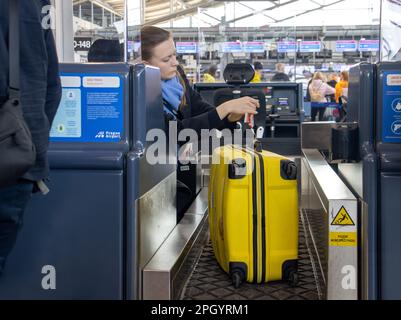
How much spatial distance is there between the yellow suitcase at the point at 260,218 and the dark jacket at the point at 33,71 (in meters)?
0.90

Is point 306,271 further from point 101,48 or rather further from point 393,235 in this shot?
point 101,48

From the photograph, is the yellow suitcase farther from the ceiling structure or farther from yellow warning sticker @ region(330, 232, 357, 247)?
the ceiling structure

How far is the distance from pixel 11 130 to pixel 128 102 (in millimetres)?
584

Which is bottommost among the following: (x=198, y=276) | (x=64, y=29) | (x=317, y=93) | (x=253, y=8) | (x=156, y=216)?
(x=198, y=276)

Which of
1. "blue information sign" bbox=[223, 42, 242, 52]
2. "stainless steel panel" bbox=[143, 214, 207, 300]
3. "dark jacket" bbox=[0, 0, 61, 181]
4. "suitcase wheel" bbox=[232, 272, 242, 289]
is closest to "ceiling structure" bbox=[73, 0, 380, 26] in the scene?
"blue information sign" bbox=[223, 42, 242, 52]

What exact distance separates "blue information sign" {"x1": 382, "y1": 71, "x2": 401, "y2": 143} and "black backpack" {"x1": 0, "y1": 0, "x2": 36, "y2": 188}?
3.38 ft

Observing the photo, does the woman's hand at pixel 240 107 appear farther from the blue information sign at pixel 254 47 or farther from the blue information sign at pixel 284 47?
the blue information sign at pixel 284 47

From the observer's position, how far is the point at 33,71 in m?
1.25

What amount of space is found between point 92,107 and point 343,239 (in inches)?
34.2

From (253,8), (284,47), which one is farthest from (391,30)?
(253,8)

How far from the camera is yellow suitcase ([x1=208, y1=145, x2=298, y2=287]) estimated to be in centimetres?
205

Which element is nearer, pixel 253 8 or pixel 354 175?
pixel 354 175

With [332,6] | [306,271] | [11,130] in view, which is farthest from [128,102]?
[332,6]

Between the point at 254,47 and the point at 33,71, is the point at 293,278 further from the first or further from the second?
the point at 254,47
